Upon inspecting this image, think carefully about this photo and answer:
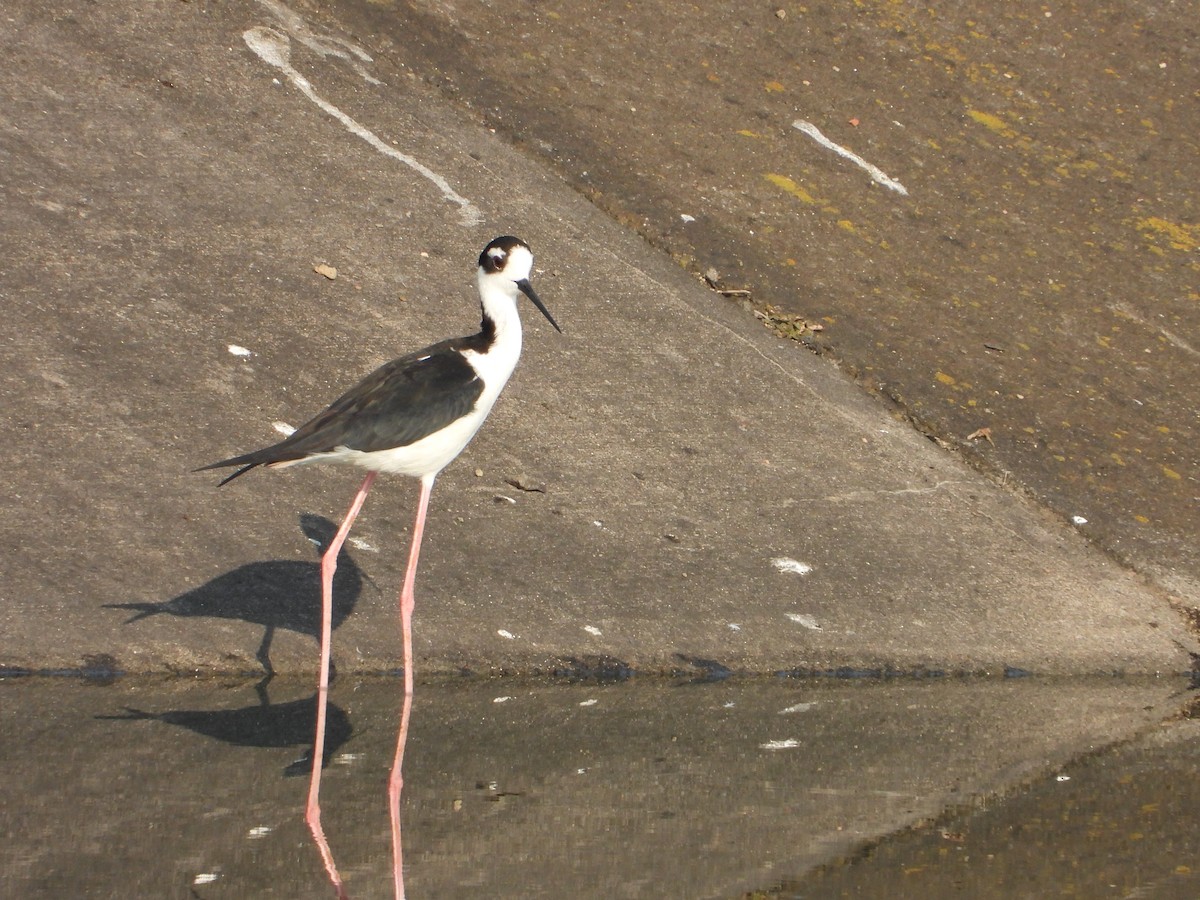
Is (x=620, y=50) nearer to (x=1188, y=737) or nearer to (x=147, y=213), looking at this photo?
(x=147, y=213)

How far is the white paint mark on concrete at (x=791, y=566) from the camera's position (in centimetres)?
634

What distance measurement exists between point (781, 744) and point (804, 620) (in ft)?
3.19

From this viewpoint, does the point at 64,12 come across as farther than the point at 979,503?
Yes

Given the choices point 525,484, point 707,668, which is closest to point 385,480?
point 525,484

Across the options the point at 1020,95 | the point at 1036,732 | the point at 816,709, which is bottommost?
the point at 816,709

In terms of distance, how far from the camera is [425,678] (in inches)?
216

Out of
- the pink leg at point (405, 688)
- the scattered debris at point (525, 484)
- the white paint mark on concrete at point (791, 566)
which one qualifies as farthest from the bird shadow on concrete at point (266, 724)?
the white paint mark on concrete at point (791, 566)

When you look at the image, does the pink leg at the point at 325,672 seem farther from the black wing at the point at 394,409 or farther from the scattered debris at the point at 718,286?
the scattered debris at the point at 718,286

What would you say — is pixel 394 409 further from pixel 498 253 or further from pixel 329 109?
pixel 329 109

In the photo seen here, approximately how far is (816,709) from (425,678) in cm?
143

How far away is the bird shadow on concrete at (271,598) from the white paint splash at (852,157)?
4811 mm

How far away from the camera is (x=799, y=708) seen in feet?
18.4

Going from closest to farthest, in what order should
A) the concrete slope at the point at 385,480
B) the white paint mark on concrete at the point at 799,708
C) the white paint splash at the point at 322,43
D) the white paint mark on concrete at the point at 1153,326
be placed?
the white paint mark on concrete at the point at 799,708, the concrete slope at the point at 385,480, the white paint mark on concrete at the point at 1153,326, the white paint splash at the point at 322,43

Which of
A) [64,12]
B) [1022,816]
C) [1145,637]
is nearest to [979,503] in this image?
[1145,637]
